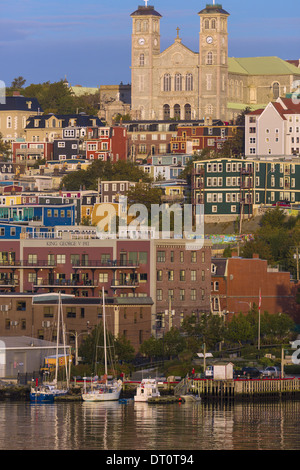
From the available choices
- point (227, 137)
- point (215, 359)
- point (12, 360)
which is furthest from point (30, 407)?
point (227, 137)

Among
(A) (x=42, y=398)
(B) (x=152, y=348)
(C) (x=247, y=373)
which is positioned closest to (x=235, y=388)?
(C) (x=247, y=373)

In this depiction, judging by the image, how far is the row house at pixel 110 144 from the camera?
19138 centimetres

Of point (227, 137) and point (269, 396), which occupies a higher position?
point (227, 137)

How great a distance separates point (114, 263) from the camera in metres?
117

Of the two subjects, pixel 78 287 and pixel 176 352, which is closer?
pixel 176 352

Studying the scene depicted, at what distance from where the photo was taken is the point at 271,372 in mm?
106000

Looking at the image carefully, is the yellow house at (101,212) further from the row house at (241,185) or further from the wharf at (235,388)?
the wharf at (235,388)

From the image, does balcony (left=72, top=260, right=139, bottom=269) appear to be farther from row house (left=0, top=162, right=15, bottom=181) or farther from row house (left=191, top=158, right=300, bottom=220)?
row house (left=0, top=162, right=15, bottom=181)

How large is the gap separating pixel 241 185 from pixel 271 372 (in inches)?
2242

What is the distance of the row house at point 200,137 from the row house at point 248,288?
63449 mm

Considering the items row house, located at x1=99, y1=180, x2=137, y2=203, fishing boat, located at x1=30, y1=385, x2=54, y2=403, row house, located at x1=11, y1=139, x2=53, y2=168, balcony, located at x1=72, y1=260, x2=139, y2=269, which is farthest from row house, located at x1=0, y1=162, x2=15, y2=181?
fishing boat, located at x1=30, y1=385, x2=54, y2=403

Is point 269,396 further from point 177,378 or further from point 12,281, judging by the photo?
point 12,281

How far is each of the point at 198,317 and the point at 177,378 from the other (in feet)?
51.0
